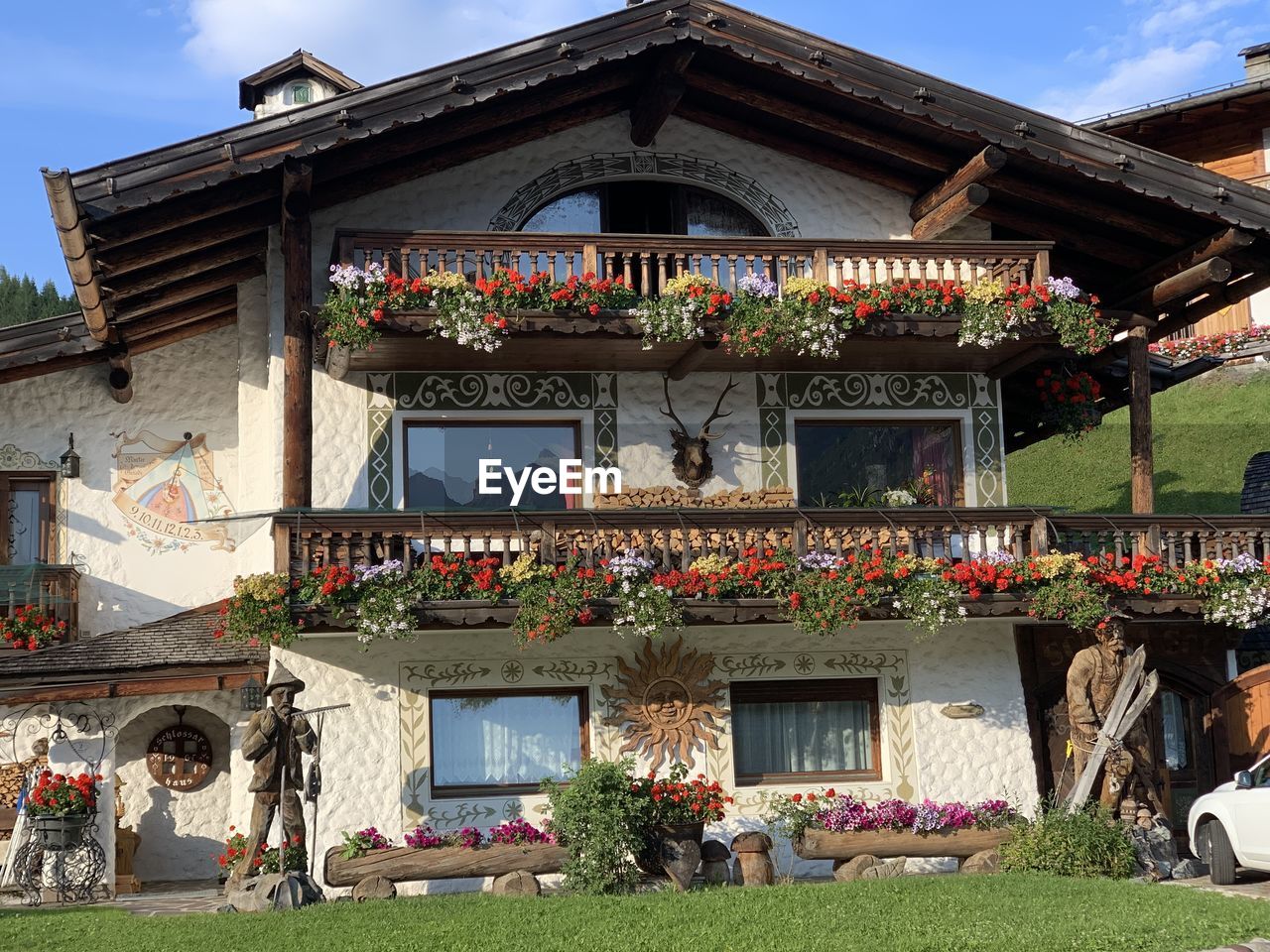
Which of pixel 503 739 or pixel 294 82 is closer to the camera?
pixel 503 739

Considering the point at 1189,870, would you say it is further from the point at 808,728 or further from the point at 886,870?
the point at 808,728

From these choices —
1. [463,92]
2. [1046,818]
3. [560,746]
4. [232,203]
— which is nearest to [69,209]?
[232,203]

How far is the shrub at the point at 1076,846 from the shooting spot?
14328 millimetres

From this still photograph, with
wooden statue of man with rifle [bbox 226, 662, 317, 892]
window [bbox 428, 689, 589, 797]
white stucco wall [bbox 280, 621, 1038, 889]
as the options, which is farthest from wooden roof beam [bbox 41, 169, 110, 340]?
window [bbox 428, 689, 589, 797]

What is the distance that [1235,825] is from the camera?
13914 millimetres

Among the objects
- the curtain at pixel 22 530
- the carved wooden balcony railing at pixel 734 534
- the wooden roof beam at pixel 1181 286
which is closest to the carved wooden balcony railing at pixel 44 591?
the curtain at pixel 22 530

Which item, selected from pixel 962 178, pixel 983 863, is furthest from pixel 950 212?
pixel 983 863

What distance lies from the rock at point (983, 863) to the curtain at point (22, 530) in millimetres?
12094

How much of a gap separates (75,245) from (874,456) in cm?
958

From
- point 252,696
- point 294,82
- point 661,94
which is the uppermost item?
point 294,82

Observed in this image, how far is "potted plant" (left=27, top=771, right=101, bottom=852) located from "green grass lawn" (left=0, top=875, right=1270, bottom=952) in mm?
2184

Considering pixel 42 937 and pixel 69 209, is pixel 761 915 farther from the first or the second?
pixel 69 209

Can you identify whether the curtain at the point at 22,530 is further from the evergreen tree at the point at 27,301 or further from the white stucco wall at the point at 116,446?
the evergreen tree at the point at 27,301

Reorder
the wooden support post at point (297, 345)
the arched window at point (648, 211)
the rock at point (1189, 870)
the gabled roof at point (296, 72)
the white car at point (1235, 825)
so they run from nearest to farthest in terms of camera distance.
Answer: the white car at point (1235, 825) → the rock at point (1189, 870) → the wooden support post at point (297, 345) → the arched window at point (648, 211) → the gabled roof at point (296, 72)
